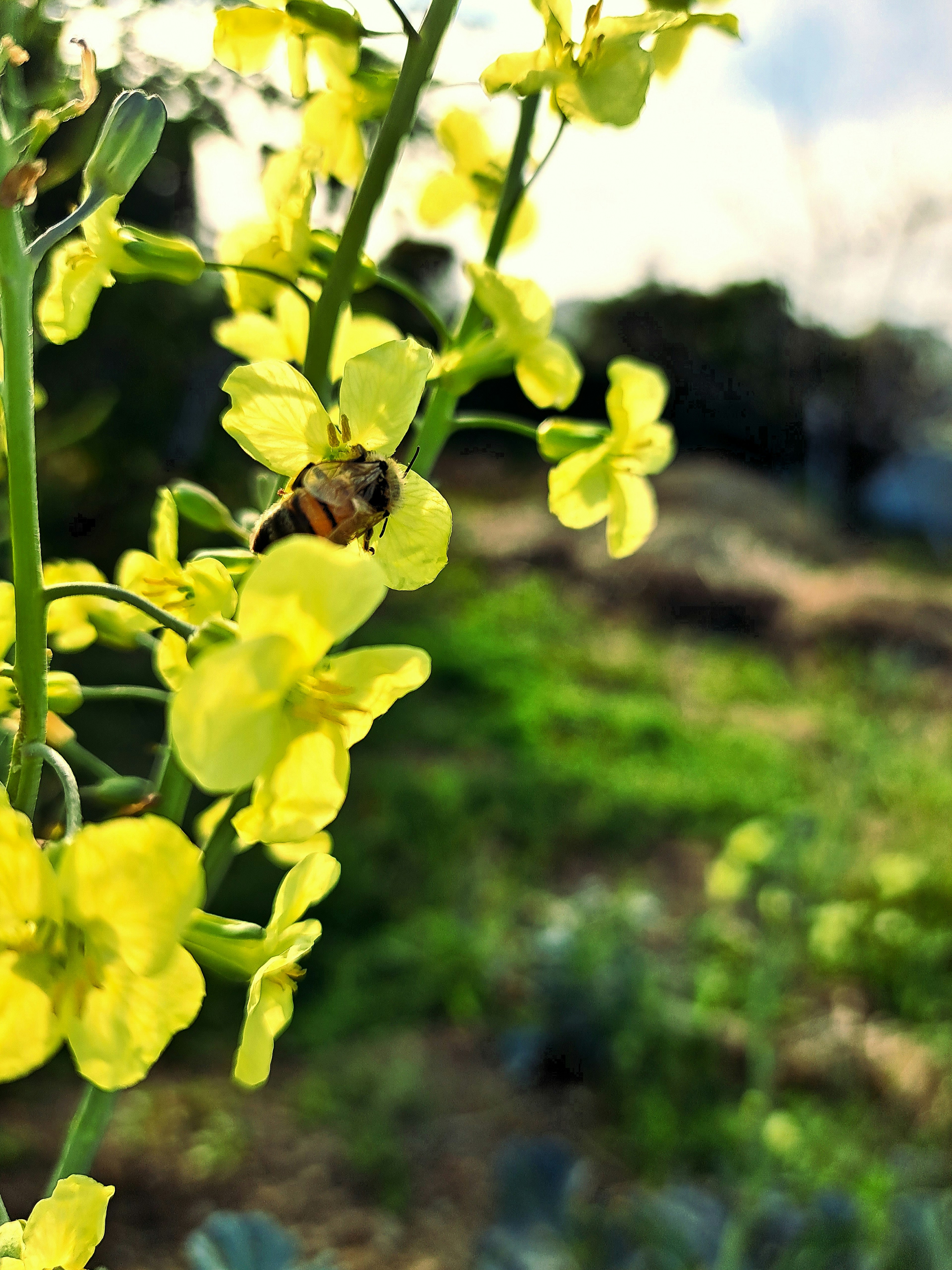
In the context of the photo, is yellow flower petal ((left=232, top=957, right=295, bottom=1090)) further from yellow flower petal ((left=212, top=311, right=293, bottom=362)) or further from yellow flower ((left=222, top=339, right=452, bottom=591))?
yellow flower petal ((left=212, top=311, right=293, bottom=362))

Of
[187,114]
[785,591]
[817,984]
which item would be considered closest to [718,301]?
[785,591]

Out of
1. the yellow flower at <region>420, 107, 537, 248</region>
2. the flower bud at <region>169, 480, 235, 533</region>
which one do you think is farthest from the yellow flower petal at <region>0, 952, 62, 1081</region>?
the yellow flower at <region>420, 107, 537, 248</region>

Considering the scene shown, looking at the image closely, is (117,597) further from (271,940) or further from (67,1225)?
(67,1225)

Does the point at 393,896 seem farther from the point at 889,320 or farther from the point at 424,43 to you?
the point at 889,320

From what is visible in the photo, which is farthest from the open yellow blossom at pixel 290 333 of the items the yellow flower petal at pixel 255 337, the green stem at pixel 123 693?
the green stem at pixel 123 693

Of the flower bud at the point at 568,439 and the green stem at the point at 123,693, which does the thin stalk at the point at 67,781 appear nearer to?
the green stem at the point at 123,693
